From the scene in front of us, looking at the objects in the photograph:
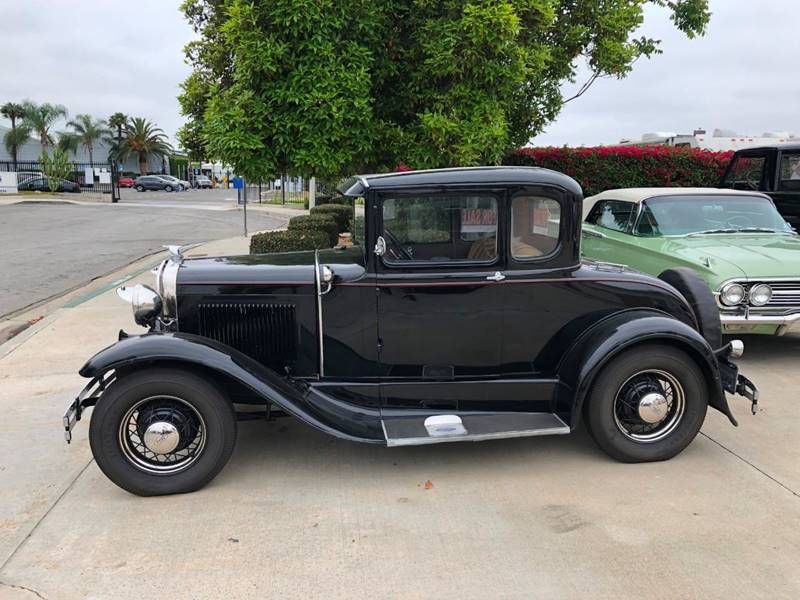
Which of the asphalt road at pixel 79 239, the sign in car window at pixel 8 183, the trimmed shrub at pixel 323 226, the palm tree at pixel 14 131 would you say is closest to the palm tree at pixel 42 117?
the palm tree at pixel 14 131

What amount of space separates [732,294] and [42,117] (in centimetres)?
6521

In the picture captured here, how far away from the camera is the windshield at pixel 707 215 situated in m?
6.77

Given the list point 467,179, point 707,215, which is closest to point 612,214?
point 707,215

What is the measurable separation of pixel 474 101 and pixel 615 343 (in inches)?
171

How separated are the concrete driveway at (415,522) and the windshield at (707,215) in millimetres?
2828

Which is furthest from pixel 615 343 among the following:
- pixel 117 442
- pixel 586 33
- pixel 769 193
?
pixel 586 33

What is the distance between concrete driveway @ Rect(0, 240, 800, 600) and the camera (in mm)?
2750

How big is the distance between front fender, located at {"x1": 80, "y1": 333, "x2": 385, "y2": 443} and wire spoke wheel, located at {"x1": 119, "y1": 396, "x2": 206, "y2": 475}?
24cm

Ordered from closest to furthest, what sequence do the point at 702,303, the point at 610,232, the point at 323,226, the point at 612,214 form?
the point at 702,303, the point at 610,232, the point at 612,214, the point at 323,226

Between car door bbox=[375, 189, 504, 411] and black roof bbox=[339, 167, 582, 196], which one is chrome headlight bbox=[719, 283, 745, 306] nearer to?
black roof bbox=[339, 167, 582, 196]

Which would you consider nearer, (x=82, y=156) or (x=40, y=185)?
(x=40, y=185)

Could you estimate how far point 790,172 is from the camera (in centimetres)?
881

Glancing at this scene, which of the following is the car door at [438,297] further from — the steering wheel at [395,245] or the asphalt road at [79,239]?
the asphalt road at [79,239]

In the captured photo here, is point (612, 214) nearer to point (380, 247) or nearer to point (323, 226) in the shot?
point (323, 226)
